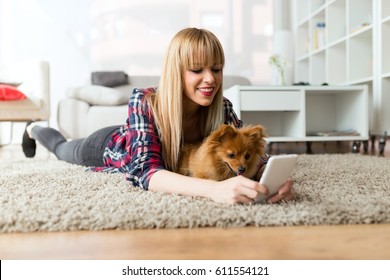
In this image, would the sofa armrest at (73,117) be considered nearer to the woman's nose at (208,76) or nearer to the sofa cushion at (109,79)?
the sofa cushion at (109,79)

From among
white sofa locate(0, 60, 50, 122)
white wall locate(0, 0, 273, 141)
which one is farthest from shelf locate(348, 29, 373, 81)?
white sofa locate(0, 60, 50, 122)

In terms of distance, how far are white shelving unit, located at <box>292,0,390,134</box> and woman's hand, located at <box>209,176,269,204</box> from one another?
2811 millimetres

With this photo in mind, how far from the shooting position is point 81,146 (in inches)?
93.9

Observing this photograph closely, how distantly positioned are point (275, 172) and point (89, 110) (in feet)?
11.3

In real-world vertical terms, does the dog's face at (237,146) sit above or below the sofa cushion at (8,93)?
below

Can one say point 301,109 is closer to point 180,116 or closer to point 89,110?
point 89,110

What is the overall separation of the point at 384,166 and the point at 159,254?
1887 millimetres

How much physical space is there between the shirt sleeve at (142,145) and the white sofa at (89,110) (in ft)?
8.74

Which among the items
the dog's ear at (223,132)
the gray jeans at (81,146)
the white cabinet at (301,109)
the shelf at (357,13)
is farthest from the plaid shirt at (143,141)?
the shelf at (357,13)

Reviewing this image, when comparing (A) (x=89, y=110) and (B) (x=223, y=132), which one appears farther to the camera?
(A) (x=89, y=110)

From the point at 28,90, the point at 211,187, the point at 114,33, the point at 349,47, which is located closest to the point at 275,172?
the point at 211,187

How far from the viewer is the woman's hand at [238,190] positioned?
119 centimetres

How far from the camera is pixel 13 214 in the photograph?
45.2 inches
